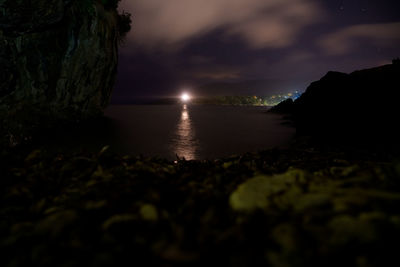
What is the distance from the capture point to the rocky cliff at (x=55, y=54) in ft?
32.9

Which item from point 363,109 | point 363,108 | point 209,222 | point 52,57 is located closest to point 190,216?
point 209,222

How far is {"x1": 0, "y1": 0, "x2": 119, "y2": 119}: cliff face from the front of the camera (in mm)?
10023

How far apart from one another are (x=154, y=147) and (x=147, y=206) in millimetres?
10999

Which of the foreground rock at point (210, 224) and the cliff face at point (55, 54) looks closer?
the foreground rock at point (210, 224)

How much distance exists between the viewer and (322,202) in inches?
68.9

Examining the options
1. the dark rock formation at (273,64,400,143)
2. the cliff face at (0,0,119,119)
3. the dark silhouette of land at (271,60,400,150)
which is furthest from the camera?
the dark rock formation at (273,64,400,143)

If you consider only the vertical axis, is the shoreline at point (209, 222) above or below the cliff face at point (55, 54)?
below

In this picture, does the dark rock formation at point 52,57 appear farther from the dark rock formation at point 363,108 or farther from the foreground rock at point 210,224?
the dark rock formation at point 363,108

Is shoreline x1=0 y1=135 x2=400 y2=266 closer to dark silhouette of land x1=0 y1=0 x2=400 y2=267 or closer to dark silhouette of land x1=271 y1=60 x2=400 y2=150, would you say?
dark silhouette of land x1=0 y1=0 x2=400 y2=267

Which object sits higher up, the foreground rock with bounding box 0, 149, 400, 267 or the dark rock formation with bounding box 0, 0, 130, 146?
the dark rock formation with bounding box 0, 0, 130, 146

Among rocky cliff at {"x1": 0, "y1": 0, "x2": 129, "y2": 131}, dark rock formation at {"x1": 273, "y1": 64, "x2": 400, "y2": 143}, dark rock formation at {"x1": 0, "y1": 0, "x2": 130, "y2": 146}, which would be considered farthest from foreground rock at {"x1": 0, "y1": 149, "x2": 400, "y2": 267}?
dark rock formation at {"x1": 273, "y1": 64, "x2": 400, "y2": 143}

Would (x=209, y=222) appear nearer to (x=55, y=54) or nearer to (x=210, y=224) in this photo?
(x=210, y=224)

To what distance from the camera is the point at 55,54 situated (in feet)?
42.7

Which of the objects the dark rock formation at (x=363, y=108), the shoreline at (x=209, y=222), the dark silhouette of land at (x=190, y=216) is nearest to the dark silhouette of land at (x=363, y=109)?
the dark rock formation at (x=363, y=108)
